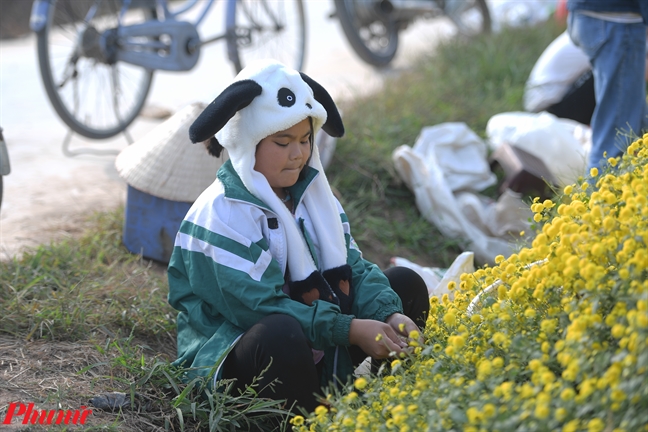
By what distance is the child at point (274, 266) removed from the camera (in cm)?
210

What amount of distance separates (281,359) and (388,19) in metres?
5.35

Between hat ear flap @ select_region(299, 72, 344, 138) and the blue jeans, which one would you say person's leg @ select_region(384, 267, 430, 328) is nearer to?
hat ear flap @ select_region(299, 72, 344, 138)

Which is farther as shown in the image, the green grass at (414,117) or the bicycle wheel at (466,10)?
the bicycle wheel at (466,10)

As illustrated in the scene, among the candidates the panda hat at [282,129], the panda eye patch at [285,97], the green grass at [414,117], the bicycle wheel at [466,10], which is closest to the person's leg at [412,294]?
the panda hat at [282,129]

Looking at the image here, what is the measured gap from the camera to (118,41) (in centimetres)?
462

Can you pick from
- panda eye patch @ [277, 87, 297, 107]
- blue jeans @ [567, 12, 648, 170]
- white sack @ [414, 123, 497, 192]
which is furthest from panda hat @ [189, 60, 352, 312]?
white sack @ [414, 123, 497, 192]

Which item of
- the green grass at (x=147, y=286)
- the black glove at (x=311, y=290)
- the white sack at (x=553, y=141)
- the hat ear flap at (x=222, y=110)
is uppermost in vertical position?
the hat ear flap at (x=222, y=110)

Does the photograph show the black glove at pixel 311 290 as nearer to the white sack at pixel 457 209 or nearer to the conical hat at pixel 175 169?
the conical hat at pixel 175 169

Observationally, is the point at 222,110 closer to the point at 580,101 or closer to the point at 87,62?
the point at 580,101

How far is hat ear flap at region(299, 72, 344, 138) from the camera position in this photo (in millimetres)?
2346

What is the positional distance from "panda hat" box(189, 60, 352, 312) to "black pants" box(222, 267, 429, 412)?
209mm

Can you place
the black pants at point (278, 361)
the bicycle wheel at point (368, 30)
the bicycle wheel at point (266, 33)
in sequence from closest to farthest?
the black pants at point (278, 361)
the bicycle wheel at point (266, 33)
the bicycle wheel at point (368, 30)

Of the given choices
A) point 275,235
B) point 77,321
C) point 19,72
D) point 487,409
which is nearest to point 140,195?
point 77,321

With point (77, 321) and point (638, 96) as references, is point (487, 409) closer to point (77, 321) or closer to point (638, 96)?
point (77, 321)
